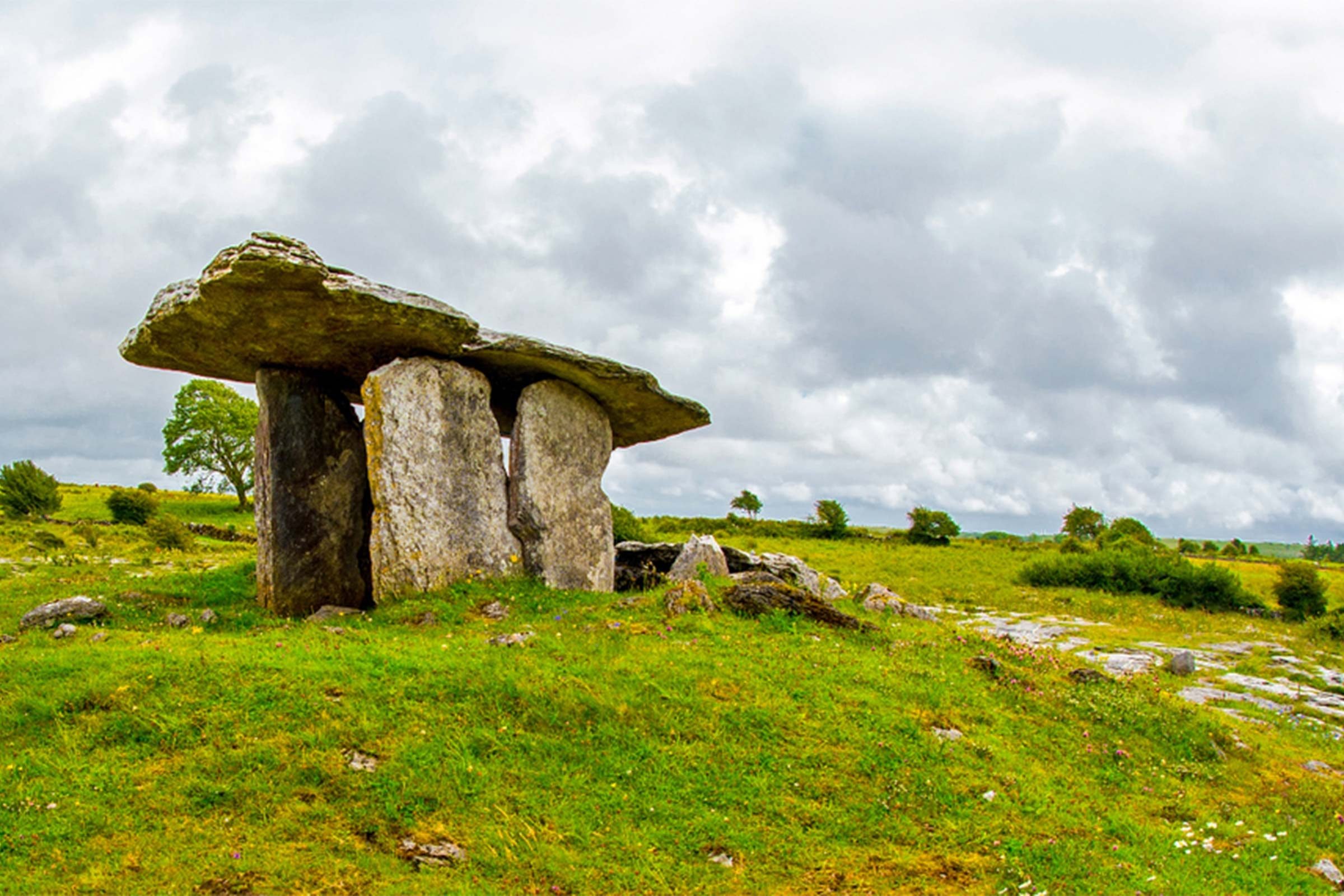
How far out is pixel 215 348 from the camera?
15.0m

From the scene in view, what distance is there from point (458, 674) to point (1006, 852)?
19.4ft

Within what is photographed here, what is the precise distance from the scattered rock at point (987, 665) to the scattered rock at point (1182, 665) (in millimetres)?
6794

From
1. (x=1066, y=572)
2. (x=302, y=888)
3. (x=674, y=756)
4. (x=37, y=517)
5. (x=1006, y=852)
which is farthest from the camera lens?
(x=37, y=517)

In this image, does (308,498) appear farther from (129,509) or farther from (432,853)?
(129,509)

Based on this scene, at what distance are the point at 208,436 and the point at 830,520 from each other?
1437 inches

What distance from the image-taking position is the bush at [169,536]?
26.8m

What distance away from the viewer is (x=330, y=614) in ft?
45.2

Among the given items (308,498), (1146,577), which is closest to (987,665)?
(308,498)

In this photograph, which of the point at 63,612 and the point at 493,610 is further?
the point at 493,610

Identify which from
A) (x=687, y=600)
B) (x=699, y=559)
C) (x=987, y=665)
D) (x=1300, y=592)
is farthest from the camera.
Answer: (x=1300, y=592)

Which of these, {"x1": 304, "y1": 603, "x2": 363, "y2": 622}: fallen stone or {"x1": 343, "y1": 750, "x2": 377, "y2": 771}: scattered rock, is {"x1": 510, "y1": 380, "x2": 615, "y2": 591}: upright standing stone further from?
{"x1": 343, "y1": 750, "x2": 377, "y2": 771}: scattered rock

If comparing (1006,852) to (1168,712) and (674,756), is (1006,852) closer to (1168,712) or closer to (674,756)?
(674,756)

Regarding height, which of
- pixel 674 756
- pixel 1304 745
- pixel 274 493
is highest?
pixel 274 493

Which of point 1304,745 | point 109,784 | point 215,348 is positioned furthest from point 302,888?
point 1304,745
